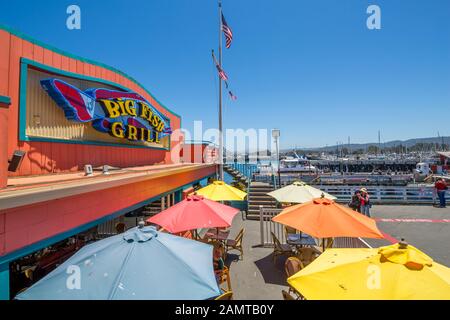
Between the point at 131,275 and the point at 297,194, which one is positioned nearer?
the point at 131,275

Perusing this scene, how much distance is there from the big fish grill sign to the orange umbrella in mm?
6125

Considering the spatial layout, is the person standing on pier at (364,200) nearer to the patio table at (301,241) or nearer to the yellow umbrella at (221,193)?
the patio table at (301,241)

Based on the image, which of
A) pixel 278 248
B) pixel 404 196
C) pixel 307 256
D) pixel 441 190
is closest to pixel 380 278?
pixel 307 256

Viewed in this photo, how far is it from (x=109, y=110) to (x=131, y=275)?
21.8ft

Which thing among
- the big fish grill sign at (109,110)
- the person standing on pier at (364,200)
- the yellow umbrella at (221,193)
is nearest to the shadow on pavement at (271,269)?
the yellow umbrella at (221,193)

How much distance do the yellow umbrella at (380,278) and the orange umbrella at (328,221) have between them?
1.97 metres

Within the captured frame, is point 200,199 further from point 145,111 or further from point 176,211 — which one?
point 145,111

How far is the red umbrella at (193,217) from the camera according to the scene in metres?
5.70

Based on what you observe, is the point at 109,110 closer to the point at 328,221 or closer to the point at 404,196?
the point at 328,221

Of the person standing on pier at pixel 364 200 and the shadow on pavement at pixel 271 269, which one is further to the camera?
the person standing on pier at pixel 364 200

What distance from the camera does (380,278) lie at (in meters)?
2.84

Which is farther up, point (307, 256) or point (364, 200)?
point (364, 200)

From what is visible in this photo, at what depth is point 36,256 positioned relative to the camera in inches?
269
